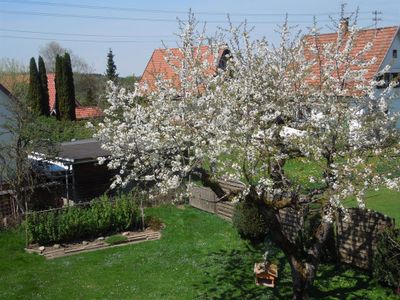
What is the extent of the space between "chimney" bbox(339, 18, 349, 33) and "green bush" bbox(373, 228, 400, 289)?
444 centimetres

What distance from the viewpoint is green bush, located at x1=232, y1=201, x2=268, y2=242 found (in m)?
13.6

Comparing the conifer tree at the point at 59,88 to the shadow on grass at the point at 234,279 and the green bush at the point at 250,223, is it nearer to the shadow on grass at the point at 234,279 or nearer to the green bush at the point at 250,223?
the green bush at the point at 250,223

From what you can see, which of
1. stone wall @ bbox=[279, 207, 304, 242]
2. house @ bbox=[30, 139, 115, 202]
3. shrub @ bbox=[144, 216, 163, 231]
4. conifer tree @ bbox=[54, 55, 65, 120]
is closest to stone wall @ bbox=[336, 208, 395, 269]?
stone wall @ bbox=[279, 207, 304, 242]

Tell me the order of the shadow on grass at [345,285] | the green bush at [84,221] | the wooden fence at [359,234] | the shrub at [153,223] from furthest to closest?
the shrub at [153,223] < the green bush at [84,221] < the wooden fence at [359,234] < the shadow on grass at [345,285]

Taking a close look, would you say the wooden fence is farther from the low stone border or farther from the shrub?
the shrub

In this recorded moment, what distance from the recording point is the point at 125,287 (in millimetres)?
11398

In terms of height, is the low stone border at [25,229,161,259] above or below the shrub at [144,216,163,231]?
below

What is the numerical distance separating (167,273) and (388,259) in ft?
16.8

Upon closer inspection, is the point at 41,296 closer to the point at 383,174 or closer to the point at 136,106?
the point at 136,106

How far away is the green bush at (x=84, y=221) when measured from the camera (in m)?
14.6

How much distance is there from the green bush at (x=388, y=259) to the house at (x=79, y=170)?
10.8 metres

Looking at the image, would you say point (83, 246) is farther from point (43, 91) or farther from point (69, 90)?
point (43, 91)

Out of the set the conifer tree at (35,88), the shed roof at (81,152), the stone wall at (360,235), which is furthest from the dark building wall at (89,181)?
the conifer tree at (35,88)

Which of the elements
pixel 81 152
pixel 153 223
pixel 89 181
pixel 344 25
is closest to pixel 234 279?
pixel 153 223
